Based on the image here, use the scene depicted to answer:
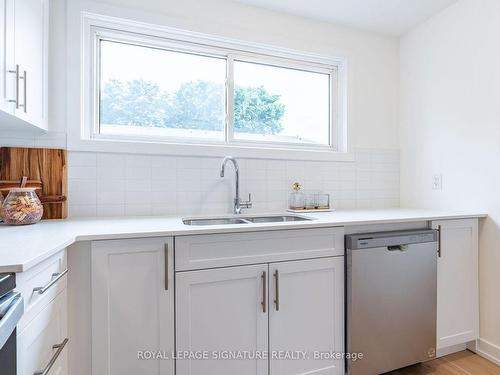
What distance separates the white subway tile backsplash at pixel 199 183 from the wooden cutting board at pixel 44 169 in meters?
0.06

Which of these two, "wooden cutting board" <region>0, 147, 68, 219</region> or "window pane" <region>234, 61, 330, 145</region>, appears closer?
"wooden cutting board" <region>0, 147, 68, 219</region>

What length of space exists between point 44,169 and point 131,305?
3.07 feet

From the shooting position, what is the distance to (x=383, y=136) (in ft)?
7.99

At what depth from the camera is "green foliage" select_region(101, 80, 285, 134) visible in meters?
1.85

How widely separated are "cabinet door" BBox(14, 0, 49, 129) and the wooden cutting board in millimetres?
168

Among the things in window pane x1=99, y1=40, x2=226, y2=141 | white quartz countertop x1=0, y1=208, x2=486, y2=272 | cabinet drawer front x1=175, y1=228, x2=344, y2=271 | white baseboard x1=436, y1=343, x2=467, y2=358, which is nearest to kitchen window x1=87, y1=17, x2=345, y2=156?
window pane x1=99, y1=40, x2=226, y2=141

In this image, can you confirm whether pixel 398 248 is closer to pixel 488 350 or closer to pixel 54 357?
pixel 488 350

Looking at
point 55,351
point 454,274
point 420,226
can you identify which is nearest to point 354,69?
point 420,226

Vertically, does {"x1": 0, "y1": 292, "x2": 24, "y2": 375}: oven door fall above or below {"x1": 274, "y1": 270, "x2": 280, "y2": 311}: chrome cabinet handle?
above

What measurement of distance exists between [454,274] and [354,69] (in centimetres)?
166

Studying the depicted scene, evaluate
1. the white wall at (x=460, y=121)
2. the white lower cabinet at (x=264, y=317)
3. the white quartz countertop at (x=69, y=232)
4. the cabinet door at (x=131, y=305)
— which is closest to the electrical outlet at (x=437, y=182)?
the white wall at (x=460, y=121)

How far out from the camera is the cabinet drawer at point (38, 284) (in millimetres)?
810

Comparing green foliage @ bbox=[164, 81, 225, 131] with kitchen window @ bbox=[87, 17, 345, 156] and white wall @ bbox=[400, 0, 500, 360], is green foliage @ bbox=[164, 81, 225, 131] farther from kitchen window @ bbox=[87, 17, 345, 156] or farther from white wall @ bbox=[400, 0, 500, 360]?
white wall @ bbox=[400, 0, 500, 360]

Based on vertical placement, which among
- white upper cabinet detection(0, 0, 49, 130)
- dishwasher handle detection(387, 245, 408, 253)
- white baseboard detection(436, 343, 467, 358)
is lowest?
white baseboard detection(436, 343, 467, 358)
